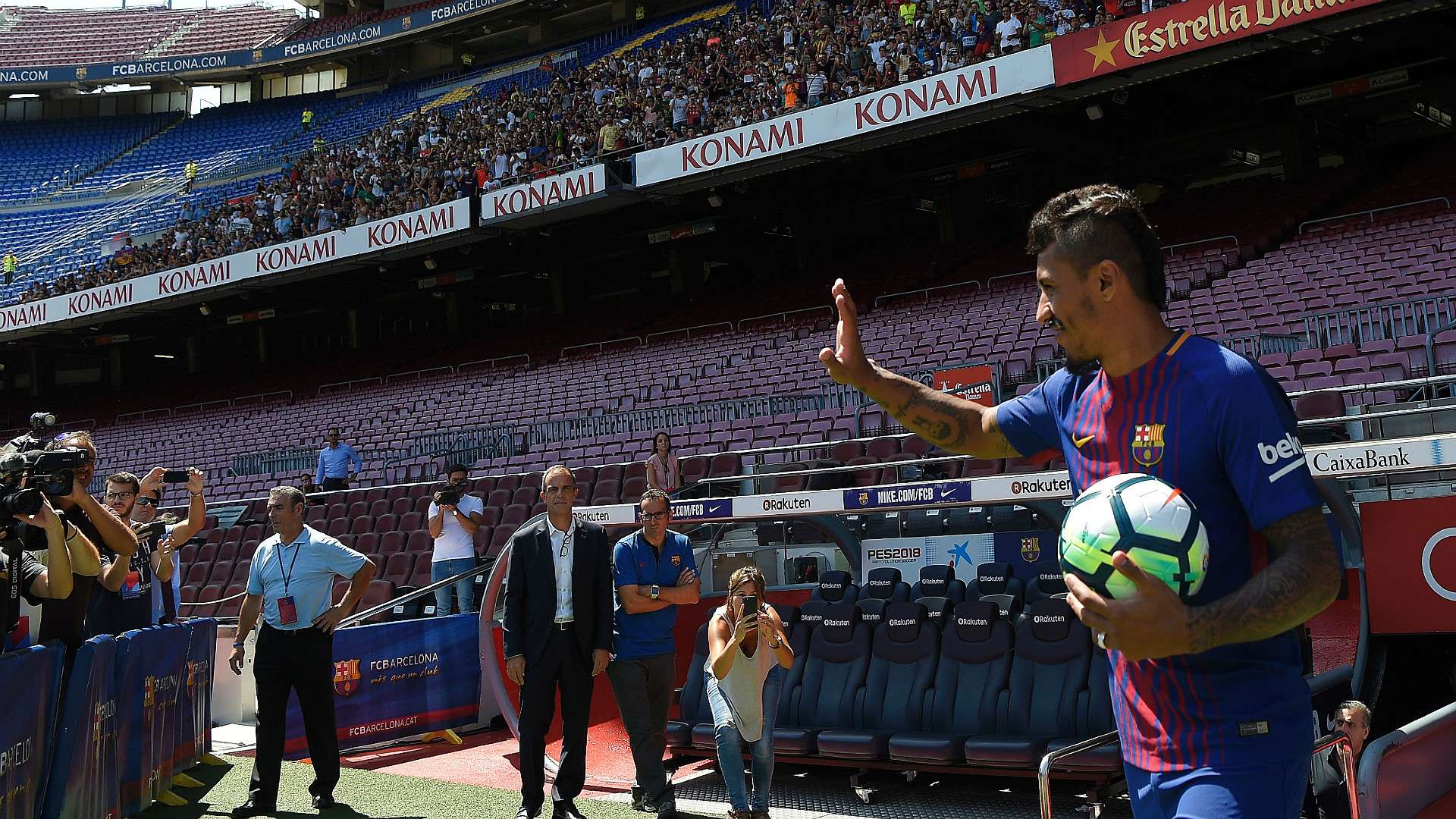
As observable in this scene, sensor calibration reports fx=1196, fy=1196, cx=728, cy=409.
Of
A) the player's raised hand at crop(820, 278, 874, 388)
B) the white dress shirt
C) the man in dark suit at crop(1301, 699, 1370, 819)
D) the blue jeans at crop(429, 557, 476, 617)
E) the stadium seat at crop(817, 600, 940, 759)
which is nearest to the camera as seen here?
the player's raised hand at crop(820, 278, 874, 388)

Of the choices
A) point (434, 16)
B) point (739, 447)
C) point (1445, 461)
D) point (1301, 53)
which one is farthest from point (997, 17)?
point (434, 16)

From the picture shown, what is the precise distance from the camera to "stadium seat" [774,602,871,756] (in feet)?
28.8

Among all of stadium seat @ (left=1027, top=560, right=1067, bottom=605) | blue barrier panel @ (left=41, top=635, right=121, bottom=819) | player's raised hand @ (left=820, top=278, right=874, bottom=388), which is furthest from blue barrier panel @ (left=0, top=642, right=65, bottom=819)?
stadium seat @ (left=1027, top=560, right=1067, bottom=605)

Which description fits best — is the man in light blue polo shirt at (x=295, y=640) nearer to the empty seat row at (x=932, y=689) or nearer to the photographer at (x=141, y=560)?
the photographer at (x=141, y=560)

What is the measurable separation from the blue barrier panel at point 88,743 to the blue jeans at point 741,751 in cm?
320

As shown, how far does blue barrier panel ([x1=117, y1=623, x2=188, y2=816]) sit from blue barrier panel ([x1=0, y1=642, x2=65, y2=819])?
48.7 inches

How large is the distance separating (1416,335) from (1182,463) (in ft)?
42.1

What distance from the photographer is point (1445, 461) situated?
6.80 m

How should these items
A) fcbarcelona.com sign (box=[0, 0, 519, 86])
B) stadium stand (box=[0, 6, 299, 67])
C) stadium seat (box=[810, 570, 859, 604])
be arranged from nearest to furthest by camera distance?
stadium seat (box=[810, 570, 859, 604]), fcbarcelona.com sign (box=[0, 0, 519, 86]), stadium stand (box=[0, 6, 299, 67])

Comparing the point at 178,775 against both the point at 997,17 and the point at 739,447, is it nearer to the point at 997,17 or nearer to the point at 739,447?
the point at 739,447

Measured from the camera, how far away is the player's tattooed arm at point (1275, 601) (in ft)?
6.26

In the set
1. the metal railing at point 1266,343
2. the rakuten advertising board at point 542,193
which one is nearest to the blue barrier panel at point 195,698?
the metal railing at point 1266,343

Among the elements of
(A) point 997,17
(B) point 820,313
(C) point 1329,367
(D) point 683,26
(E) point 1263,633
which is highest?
(D) point 683,26

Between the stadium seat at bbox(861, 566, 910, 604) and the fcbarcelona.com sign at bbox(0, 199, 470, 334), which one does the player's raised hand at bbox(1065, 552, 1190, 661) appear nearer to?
the stadium seat at bbox(861, 566, 910, 604)
